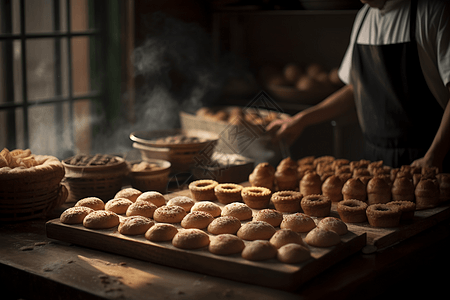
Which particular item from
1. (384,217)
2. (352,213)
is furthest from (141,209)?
(384,217)

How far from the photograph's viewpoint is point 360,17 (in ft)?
10.5

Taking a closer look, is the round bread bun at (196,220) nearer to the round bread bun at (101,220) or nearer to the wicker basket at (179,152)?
the round bread bun at (101,220)

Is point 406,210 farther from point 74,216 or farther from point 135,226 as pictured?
point 74,216

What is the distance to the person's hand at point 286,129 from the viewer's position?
3.21 meters

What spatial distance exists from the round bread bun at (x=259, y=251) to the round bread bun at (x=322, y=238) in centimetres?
15

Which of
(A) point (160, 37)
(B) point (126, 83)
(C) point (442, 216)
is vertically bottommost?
(C) point (442, 216)

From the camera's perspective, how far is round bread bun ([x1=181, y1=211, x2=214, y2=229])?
Answer: 6.10ft

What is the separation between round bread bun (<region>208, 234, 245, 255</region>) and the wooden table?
0.09 meters

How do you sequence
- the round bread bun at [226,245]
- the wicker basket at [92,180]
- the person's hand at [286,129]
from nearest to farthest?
the round bread bun at [226,245]
the wicker basket at [92,180]
the person's hand at [286,129]

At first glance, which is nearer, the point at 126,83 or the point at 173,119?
the point at 126,83

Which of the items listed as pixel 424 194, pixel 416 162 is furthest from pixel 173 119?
pixel 424 194

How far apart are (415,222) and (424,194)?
9.7 inches

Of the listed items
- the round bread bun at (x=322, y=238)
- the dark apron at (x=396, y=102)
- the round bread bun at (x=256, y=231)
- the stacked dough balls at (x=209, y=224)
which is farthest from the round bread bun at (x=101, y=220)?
the dark apron at (x=396, y=102)

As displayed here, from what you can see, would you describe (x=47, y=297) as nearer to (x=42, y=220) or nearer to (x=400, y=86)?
(x=42, y=220)
